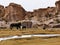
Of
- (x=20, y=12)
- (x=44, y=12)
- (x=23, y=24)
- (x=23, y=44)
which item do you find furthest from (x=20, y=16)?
(x=23, y=44)

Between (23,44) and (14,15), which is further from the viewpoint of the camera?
(14,15)

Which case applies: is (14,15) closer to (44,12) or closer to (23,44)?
(44,12)

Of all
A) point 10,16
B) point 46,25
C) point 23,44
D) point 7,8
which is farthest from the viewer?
point 7,8

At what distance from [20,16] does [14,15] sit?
6.73 meters

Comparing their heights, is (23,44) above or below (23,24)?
above

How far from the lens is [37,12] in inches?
7441

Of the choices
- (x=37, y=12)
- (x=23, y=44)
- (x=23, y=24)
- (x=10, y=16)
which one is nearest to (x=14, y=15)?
(x=10, y=16)

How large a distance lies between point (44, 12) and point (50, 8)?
6.11 m

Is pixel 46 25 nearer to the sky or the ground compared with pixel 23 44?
nearer to the ground

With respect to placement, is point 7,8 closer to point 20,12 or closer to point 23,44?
point 20,12

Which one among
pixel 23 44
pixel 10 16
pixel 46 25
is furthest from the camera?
pixel 10 16

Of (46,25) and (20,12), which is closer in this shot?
(46,25)

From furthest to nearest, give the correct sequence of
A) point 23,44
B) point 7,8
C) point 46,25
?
point 7,8 → point 46,25 → point 23,44

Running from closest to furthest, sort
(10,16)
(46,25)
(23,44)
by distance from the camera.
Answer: (23,44), (46,25), (10,16)
